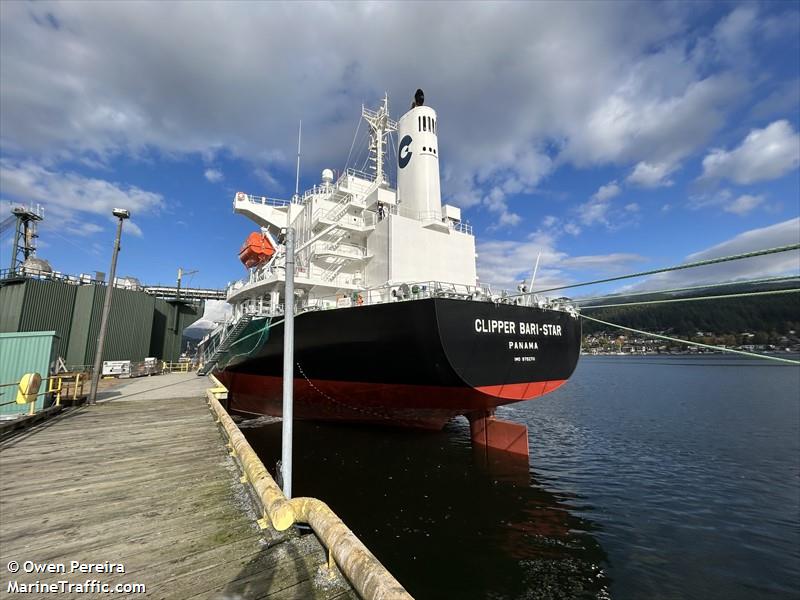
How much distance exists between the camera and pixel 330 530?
10.9ft

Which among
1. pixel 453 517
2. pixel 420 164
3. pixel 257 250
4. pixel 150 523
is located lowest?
pixel 453 517

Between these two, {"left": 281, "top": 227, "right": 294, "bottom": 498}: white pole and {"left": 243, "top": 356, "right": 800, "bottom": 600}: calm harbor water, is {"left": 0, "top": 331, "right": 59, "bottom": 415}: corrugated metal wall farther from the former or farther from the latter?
{"left": 281, "top": 227, "right": 294, "bottom": 498}: white pole

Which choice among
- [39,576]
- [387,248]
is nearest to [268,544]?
[39,576]

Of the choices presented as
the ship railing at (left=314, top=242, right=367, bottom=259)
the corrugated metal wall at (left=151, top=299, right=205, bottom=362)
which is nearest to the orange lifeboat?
the ship railing at (left=314, top=242, right=367, bottom=259)

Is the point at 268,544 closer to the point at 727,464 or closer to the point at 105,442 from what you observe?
the point at 105,442

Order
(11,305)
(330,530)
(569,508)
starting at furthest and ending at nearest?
(11,305) → (569,508) → (330,530)

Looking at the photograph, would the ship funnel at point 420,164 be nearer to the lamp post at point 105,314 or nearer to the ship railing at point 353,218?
the ship railing at point 353,218

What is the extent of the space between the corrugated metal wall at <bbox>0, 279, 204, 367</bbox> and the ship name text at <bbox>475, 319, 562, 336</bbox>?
2825 cm

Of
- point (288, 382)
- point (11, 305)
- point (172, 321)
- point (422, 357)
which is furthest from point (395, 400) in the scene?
point (172, 321)

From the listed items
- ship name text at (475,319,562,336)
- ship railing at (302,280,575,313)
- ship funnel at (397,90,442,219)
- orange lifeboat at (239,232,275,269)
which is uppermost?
ship funnel at (397,90,442,219)

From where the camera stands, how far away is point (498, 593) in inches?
226

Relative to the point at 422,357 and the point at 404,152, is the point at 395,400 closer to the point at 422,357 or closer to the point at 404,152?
the point at 422,357

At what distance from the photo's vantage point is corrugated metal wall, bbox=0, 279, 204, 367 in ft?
86.6

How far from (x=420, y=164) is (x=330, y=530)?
54.0 ft
